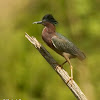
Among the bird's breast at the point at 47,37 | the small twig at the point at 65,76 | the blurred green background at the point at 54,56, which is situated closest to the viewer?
the small twig at the point at 65,76

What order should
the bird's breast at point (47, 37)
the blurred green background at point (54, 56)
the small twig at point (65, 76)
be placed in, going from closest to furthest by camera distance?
1. the small twig at point (65, 76)
2. the bird's breast at point (47, 37)
3. the blurred green background at point (54, 56)

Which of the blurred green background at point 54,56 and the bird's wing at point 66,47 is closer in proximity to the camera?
the bird's wing at point 66,47

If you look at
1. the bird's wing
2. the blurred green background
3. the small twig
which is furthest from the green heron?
the blurred green background

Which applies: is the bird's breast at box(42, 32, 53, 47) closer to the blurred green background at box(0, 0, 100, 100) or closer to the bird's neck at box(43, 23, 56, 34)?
the bird's neck at box(43, 23, 56, 34)

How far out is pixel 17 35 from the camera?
7.66m

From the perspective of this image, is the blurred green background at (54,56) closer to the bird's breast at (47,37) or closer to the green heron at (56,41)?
the green heron at (56,41)

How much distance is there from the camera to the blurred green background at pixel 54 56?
7.30 metres

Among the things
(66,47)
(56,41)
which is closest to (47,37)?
(56,41)

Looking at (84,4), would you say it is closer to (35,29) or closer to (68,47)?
(35,29)

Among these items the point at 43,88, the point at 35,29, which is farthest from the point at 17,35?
the point at 43,88

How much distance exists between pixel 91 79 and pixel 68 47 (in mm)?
1603

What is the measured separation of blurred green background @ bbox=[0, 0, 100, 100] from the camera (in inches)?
287

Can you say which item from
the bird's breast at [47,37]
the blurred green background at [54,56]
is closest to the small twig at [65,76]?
the bird's breast at [47,37]

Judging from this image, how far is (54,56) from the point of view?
7.20 m
